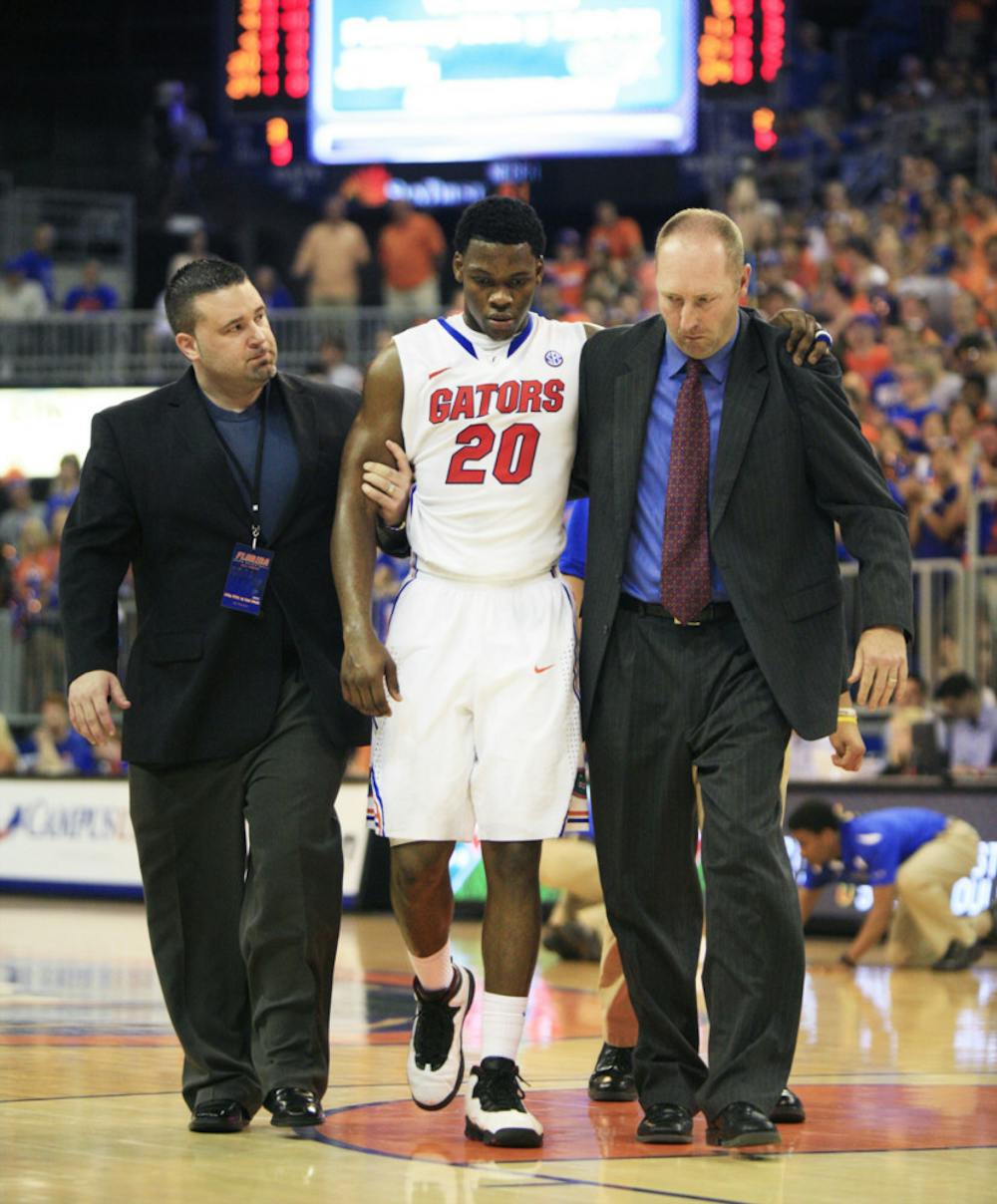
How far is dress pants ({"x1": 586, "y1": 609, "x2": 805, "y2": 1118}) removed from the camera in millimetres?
5340

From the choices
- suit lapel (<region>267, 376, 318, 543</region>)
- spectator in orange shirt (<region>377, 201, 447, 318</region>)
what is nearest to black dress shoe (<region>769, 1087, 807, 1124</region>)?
suit lapel (<region>267, 376, 318, 543</region>)

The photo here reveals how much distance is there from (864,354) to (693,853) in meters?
11.1

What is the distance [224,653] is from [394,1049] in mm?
2194

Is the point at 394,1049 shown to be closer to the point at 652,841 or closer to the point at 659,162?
the point at 652,841

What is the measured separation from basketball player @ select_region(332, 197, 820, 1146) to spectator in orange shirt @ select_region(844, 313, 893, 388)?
425 inches

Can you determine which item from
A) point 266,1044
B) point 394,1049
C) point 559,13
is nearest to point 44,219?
point 559,13

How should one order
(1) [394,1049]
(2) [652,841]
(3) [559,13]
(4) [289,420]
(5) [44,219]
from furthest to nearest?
(5) [44,219]
(3) [559,13]
(1) [394,1049]
(4) [289,420]
(2) [652,841]

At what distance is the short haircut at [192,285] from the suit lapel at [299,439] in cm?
32

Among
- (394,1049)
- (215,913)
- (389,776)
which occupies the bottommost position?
(394,1049)

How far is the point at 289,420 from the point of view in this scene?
6047 mm

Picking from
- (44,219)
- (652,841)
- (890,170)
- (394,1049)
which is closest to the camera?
(652,841)

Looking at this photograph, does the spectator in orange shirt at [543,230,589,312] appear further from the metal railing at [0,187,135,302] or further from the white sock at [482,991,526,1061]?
the white sock at [482,991,526,1061]

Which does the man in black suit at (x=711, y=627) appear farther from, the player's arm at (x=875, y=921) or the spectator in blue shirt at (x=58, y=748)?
the spectator in blue shirt at (x=58, y=748)

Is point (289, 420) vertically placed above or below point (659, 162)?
below
